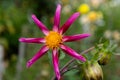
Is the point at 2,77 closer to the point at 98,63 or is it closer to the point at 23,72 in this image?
the point at 23,72

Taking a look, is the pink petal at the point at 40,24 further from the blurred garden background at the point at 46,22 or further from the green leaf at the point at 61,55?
the blurred garden background at the point at 46,22

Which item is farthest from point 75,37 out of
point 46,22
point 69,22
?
point 46,22

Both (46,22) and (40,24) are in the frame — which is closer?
(40,24)

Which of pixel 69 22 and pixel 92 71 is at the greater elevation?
pixel 69 22

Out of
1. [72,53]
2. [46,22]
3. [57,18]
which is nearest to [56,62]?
[72,53]

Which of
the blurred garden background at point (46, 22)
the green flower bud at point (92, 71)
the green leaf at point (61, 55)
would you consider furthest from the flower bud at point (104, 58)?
the blurred garden background at point (46, 22)

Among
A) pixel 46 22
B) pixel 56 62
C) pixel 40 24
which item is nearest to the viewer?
pixel 56 62

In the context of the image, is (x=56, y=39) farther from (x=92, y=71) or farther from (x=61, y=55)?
(x=92, y=71)

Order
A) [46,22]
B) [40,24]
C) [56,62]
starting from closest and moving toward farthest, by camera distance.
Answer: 1. [56,62]
2. [40,24]
3. [46,22]
